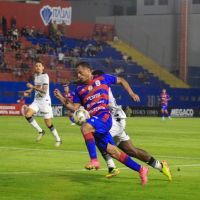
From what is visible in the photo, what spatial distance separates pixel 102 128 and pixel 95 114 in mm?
334

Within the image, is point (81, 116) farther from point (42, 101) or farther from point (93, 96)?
point (42, 101)

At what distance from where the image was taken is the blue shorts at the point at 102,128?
14.6 metres

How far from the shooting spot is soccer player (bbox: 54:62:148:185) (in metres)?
14.6

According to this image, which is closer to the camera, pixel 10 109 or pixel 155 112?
pixel 10 109

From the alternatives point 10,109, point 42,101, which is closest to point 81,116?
point 42,101

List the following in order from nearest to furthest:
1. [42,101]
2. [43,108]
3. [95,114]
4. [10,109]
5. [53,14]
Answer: [95,114] < [43,108] < [42,101] < [10,109] < [53,14]

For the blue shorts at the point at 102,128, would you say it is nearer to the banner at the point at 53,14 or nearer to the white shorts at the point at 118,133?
the white shorts at the point at 118,133

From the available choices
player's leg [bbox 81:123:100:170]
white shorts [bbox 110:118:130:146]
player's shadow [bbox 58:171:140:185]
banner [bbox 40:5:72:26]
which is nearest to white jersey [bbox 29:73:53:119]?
player's shadow [bbox 58:171:140:185]

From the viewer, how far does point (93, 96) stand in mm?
14836

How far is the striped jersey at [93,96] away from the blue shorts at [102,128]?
145 mm

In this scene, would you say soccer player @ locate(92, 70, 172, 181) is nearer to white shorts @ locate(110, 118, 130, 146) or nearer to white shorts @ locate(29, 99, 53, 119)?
white shorts @ locate(110, 118, 130, 146)

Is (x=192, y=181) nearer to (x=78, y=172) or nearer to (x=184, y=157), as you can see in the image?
(x=78, y=172)

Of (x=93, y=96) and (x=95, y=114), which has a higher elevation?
(x=93, y=96)

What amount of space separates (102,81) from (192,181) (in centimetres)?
266
